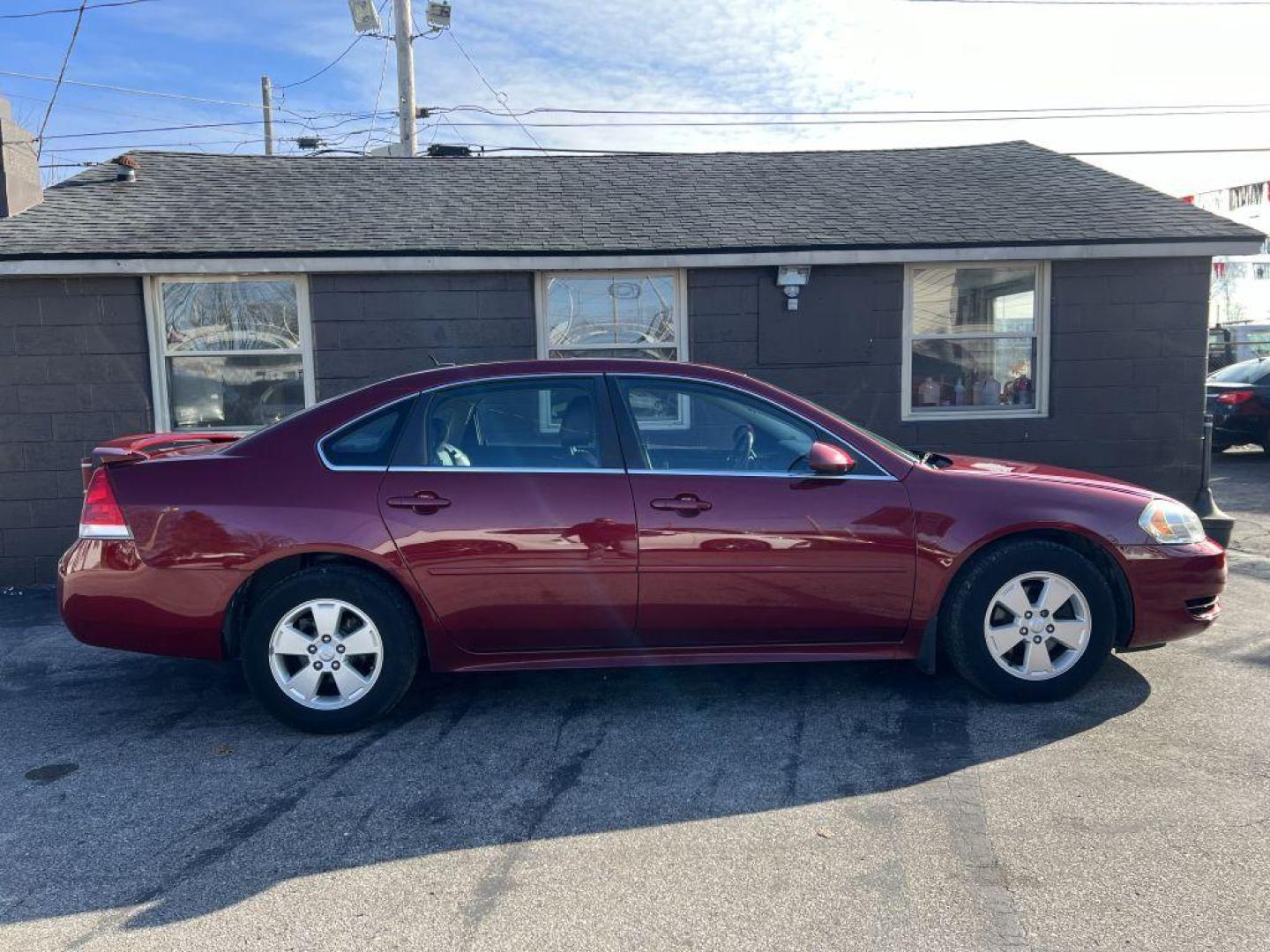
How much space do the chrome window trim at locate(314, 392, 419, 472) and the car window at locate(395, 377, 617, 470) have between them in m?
0.11

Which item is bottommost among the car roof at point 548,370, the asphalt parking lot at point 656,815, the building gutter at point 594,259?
the asphalt parking lot at point 656,815

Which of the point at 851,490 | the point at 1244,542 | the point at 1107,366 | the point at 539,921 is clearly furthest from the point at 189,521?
the point at 1244,542

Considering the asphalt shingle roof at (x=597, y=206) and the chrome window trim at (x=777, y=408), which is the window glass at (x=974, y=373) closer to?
the asphalt shingle roof at (x=597, y=206)

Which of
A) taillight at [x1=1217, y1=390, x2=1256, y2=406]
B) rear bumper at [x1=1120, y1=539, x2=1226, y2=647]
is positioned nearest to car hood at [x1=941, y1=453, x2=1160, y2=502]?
rear bumper at [x1=1120, y1=539, x2=1226, y2=647]

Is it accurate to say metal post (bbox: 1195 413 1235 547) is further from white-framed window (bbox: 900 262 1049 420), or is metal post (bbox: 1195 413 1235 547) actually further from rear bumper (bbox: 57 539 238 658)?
rear bumper (bbox: 57 539 238 658)

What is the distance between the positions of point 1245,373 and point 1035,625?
40.9ft

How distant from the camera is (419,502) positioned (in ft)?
13.8

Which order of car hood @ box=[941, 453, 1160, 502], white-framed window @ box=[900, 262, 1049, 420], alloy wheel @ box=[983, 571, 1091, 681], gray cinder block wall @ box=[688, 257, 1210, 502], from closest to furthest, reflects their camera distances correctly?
alloy wheel @ box=[983, 571, 1091, 681], car hood @ box=[941, 453, 1160, 502], gray cinder block wall @ box=[688, 257, 1210, 502], white-framed window @ box=[900, 262, 1049, 420]

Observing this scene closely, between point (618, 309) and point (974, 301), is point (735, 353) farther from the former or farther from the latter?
point (974, 301)

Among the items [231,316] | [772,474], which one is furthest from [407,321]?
[772,474]

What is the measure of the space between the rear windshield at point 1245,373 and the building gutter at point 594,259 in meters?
7.05

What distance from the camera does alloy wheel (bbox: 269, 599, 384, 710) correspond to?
4203mm

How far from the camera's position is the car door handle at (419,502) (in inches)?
166

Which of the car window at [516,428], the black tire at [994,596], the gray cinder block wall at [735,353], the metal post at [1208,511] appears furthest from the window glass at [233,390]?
the metal post at [1208,511]
